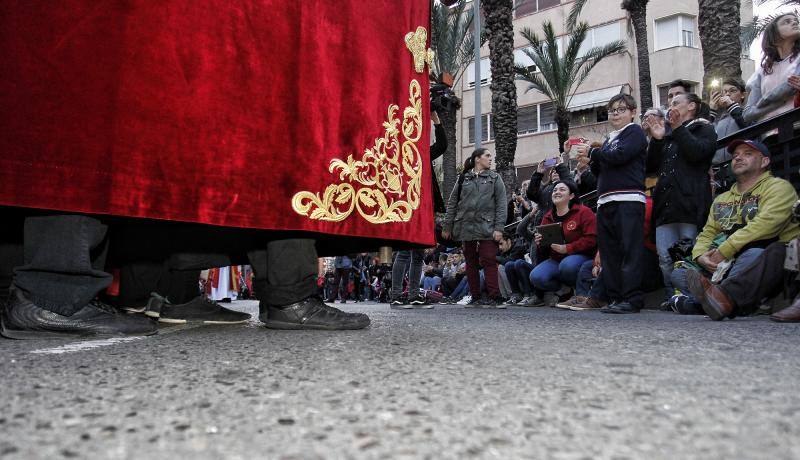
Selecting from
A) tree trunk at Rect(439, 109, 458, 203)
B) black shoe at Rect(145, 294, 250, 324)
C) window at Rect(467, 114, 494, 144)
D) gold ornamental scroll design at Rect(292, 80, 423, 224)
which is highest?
window at Rect(467, 114, 494, 144)

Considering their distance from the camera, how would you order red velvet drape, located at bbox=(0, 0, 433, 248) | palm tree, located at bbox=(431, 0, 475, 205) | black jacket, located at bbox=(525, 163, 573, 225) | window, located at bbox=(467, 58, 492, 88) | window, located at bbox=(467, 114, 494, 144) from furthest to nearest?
window, located at bbox=(467, 114, 494, 144)
window, located at bbox=(467, 58, 492, 88)
palm tree, located at bbox=(431, 0, 475, 205)
black jacket, located at bbox=(525, 163, 573, 225)
red velvet drape, located at bbox=(0, 0, 433, 248)

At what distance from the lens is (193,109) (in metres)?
2.09

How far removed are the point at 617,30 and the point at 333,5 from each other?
2663 cm

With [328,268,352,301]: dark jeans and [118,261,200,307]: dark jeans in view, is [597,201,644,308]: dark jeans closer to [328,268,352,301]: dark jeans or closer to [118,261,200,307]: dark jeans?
[118,261,200,307]: dark jeans

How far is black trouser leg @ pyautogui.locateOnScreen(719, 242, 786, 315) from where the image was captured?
3.38 meters

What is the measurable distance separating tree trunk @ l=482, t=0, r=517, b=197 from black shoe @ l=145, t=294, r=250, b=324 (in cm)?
993

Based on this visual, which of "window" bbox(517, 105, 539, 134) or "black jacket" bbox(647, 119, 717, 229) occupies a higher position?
"window" bbox(517, 105, 539, 134)

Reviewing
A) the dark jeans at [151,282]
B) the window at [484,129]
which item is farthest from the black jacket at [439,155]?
the window at [484,129]

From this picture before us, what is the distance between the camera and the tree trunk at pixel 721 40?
24.9 ft

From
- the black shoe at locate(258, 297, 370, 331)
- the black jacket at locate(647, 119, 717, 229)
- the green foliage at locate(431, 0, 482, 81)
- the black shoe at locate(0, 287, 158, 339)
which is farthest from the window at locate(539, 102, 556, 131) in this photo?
the black shoe at locate(0, 287, 158, 339)

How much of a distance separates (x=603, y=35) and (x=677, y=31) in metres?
3.05

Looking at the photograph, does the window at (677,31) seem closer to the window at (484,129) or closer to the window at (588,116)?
the window at (588,116)

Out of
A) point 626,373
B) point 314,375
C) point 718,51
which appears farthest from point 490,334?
point 718,51

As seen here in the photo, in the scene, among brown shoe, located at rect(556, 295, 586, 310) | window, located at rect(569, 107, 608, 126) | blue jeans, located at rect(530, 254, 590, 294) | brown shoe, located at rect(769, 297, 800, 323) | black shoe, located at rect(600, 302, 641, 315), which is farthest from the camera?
window, located at rect(569, 107, 608, 126)
